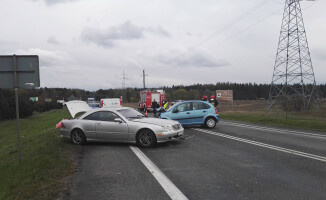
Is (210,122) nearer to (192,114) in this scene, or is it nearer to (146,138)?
(192,114)

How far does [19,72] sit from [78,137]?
402 cm

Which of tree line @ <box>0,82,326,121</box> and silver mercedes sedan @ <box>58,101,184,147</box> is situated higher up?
tree line @ <box>0,82,326,121</box>

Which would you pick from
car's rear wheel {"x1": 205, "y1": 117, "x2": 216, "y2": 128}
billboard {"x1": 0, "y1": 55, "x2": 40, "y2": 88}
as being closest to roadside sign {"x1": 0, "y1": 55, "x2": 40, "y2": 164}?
billboard {"x1": 0, "y1": 55, "x2": 40, "y2": 88}

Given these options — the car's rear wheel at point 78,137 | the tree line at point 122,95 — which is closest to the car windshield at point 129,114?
the car's rear wheel at point 78,137

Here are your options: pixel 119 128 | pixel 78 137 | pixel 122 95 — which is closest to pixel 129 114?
pixel 119 128

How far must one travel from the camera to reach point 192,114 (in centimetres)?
1638

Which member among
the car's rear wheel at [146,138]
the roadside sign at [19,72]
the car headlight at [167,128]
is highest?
the roadside sign at [19,72]

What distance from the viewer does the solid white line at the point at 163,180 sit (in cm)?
503

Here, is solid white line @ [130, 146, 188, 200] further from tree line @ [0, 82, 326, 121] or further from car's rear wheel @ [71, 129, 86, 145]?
tree line @ [0, 82, 326, 121]

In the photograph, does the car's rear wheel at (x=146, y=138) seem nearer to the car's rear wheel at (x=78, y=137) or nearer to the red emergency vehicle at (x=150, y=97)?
the car's rear wheel at (x=78, y=137)

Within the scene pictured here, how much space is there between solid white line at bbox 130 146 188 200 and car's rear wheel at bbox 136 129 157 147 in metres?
1.48

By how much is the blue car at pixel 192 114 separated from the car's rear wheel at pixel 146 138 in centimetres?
601

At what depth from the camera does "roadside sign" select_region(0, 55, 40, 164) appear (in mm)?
7555

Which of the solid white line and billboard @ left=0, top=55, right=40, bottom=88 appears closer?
the solid white line
